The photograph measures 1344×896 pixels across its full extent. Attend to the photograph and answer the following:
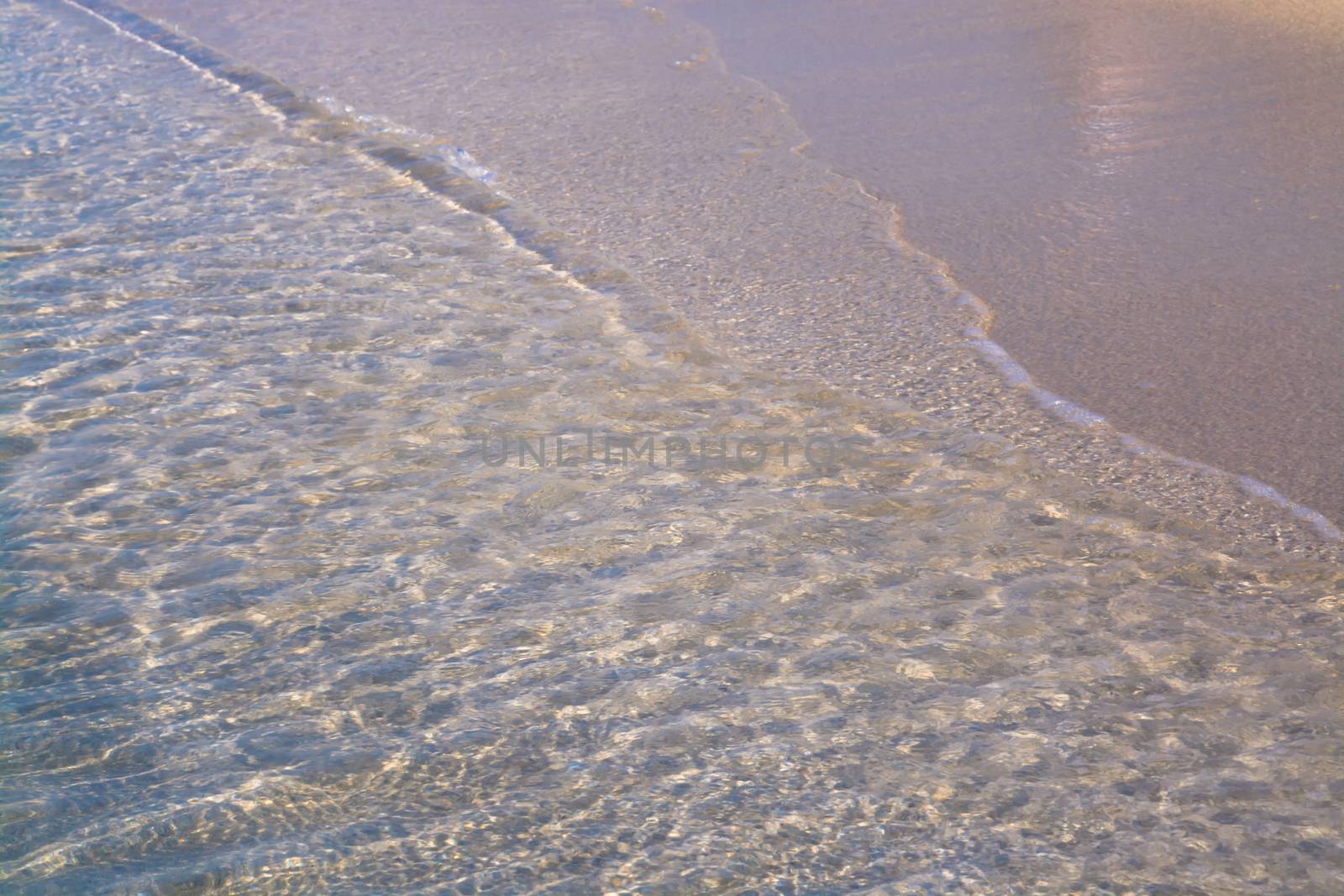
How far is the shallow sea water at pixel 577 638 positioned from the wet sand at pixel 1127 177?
0.60m

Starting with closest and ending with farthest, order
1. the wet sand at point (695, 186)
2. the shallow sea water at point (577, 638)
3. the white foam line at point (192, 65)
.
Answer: the shallow sea water at point (577, 638), the wet sand at point (695, 186), the white foam line at point (192, 65)

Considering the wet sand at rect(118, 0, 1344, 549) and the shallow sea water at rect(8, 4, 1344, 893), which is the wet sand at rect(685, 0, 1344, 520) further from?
the shallow sea water at rect(8, 4, 1344, 893)

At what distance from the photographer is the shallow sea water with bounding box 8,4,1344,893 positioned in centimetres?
242

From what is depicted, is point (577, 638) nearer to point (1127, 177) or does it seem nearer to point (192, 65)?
point (1127, 177)

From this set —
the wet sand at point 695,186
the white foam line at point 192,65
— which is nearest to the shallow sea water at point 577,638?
the wet sand at point 695,186

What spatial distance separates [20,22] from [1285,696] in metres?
9.12

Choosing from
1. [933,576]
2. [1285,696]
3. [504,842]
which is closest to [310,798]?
[504,842]

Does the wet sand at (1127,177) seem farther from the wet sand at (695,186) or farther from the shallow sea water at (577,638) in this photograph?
the shallow sea water at (577,638)

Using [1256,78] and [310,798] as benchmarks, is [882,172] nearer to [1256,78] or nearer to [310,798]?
[1256,78]

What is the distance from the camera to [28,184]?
592cm

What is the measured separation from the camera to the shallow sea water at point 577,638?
2420 mm

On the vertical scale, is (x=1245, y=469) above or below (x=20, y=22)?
below

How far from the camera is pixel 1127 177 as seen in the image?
18.0 ft

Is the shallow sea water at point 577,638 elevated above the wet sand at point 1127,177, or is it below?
below
